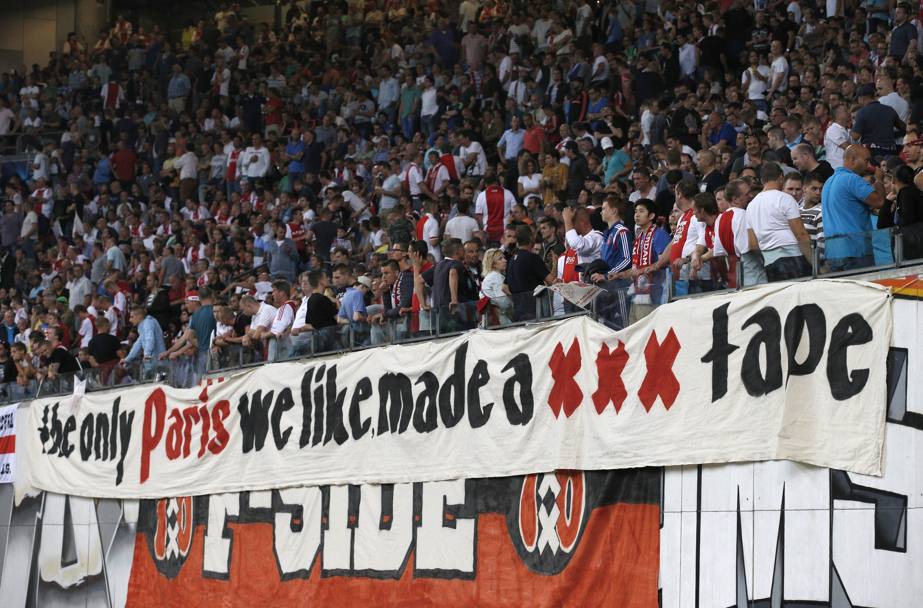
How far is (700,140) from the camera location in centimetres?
1727

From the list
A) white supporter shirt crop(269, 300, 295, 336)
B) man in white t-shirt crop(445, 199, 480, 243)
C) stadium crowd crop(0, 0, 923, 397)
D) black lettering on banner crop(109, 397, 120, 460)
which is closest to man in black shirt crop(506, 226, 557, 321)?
stadium crowd crop(0, 0, 923, 397)

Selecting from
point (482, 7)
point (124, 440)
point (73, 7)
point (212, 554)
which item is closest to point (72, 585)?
point (124, 440)

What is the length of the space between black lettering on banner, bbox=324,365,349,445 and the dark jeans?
17.3 ft

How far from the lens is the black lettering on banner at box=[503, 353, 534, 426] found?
12258 millimetres

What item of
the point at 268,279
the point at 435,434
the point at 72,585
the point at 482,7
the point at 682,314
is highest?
the point at 482,7

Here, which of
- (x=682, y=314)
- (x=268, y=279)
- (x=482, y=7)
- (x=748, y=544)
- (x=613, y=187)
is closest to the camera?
(x=748, y=544)

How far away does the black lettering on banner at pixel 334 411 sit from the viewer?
14336 millimetres

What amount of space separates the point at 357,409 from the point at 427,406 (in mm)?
1088

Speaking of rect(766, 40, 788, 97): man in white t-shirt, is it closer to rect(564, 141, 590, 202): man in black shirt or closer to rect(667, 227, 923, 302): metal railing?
rect(564, 141, 590, 202): man in black shirt

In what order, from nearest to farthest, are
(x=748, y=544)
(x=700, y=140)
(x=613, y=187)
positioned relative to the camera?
(x=748, y=544) < (x=613, y=187) < (x=700, y=140)

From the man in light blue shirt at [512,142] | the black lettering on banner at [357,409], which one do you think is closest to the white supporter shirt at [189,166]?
the man in light blue shirt at [512,142]

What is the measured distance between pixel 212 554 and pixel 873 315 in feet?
28.5

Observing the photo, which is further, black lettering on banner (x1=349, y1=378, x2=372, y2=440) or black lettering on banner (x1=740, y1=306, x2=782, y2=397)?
black lettering on banner (x1=349, y1=378, x2=372, y2=440)

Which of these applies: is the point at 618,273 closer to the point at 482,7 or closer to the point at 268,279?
the point at 268,279
